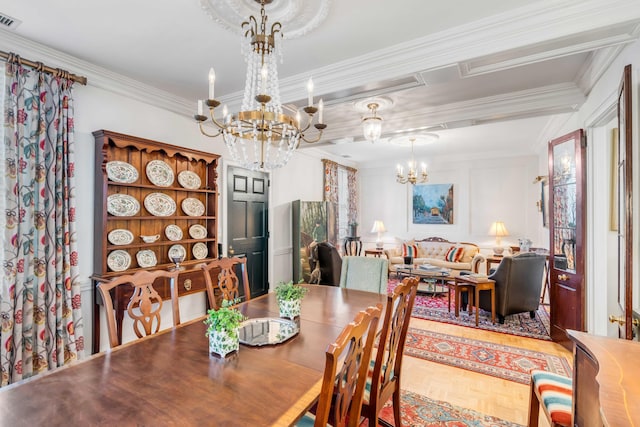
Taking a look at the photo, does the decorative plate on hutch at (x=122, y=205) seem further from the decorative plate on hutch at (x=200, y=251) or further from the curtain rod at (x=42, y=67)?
the curtain rod at (x=42, y=67)

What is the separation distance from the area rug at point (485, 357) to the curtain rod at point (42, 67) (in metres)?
3.92

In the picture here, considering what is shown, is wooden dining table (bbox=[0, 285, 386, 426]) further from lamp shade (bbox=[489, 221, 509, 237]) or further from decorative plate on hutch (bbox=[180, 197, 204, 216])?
lamp shade (bbox=[489, 221, 509, 237])

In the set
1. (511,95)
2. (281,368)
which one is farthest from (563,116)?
(281,368)

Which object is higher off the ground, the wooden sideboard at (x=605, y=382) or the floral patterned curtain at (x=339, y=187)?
the floral patterned curtain at (x=339, y=187)

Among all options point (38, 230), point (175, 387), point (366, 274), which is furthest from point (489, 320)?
point (38, 230)

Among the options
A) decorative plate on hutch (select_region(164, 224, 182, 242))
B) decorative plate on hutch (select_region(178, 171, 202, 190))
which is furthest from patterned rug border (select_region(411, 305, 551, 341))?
decorative plate on hutch (select_region(178, 171, 202, 190))

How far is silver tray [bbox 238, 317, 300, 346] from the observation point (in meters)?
1.62

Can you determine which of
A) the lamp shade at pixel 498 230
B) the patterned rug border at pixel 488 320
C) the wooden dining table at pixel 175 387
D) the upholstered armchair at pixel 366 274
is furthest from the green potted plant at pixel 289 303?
the lamp shade at pixel 498 230

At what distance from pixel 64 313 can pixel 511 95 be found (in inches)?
181

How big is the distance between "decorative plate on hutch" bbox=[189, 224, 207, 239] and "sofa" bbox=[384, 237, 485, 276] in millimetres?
3700

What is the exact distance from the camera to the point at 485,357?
3092 millimetres

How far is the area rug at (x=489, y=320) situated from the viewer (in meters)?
Result: 3.79

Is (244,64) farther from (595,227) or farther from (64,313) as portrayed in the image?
(595,227)

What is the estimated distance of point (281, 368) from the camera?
1332 mm
